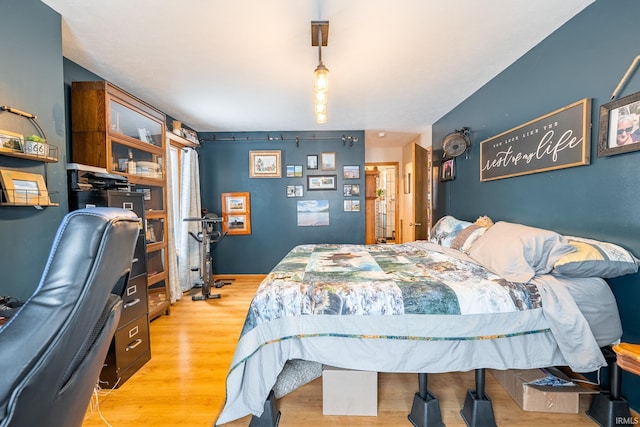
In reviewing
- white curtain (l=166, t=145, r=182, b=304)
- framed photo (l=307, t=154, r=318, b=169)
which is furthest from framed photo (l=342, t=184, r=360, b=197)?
white curtain (l=166, t=145, r=182, b=304)

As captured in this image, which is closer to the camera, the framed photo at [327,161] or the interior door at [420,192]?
the interior door at [420,192]

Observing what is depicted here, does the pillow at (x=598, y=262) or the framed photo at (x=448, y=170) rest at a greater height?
the framed photo at (x=448, y=170)

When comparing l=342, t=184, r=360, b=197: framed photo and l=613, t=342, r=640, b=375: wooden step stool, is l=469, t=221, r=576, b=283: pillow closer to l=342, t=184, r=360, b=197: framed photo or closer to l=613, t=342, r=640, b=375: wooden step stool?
l=613, t=342, r=640, b=375: wooden step stool

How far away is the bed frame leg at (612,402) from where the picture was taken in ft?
4.66

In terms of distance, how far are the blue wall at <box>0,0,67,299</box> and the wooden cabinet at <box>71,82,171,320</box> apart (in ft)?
1.57

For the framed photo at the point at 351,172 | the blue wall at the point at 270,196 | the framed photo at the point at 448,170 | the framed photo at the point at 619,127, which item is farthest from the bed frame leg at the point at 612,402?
the framed photo at the point at 351,172

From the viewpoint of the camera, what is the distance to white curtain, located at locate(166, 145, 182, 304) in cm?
337

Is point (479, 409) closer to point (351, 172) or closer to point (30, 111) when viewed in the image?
point (30, 111)

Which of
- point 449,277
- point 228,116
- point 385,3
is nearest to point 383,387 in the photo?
point 449,277

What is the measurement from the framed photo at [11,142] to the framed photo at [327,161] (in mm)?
3599

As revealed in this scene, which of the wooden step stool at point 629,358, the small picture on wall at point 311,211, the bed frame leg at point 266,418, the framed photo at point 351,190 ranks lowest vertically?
the bed frame leg at point 266,418

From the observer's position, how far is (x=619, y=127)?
5.07ft

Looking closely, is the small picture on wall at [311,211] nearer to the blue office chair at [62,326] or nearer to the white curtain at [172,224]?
the white curtain at [172,224]

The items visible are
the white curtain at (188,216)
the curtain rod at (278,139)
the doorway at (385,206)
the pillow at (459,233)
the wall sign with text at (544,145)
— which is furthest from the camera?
the doorway at (385,206)
